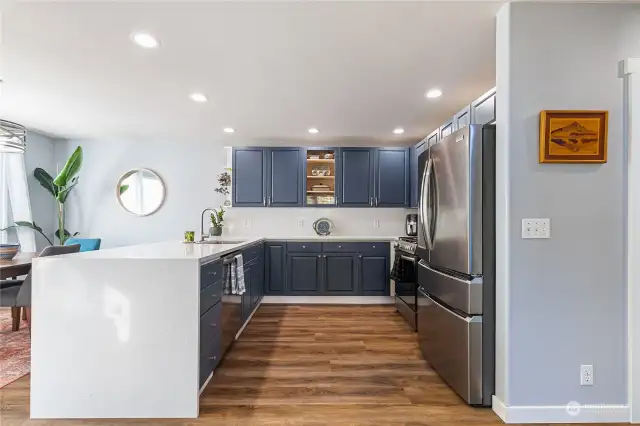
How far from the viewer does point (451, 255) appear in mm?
2285

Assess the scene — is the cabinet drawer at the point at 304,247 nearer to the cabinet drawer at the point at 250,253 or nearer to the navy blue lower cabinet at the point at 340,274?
the navy blue lower cabinet at the point at 340,274

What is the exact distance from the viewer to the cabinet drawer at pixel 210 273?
→ 2.16m

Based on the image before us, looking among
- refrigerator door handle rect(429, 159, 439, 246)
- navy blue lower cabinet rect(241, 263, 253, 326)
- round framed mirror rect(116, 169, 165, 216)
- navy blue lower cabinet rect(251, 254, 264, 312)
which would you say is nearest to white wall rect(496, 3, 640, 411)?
refrigerator door handle rect(429, 159, 439, 246)

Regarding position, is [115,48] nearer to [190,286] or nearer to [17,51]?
[17,51]

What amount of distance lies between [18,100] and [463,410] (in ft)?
15.4

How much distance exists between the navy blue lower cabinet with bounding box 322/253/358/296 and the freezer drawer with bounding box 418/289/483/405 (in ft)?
6.61

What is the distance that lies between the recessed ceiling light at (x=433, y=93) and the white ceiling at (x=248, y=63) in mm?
90

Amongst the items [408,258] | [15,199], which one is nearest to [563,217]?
[408,258]

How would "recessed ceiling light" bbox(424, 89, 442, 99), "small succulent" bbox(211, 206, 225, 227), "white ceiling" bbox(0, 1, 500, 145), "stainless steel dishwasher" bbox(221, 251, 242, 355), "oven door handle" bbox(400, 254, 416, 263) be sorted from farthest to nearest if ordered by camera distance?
"small succulent" bbox(211, 206, 225, 227) → "oven door handle" bbox(400, 254, 416, 263) → "recessed ceiling light" bbox(424, 89, 442, 99) → "stainless steel dishwasher" bbox(221, 251, 242, 355) → "white ceiling" bbox(0, 1, 500, 145)

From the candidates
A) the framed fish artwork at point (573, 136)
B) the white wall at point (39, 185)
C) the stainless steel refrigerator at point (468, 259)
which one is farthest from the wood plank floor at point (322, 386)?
the white wall at point (39, 185)

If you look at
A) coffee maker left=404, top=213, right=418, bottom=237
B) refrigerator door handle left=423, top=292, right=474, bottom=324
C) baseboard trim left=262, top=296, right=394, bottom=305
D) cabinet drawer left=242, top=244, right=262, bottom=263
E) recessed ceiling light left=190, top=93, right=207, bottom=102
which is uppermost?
recessed ceiling light left=190, top=93, right=207, bottom=102

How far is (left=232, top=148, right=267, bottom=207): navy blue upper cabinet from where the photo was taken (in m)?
5.01

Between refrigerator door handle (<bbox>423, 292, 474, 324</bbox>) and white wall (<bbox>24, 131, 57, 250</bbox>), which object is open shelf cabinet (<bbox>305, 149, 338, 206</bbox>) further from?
white wall (<bbox>24, 131, 57, 250</bbox>)

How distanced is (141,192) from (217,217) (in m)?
1.25
